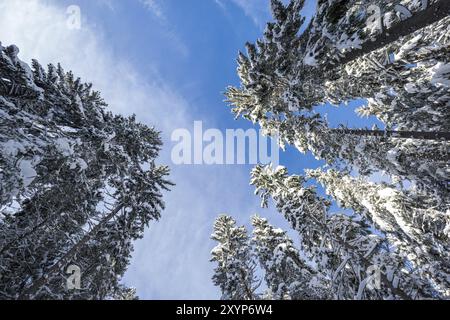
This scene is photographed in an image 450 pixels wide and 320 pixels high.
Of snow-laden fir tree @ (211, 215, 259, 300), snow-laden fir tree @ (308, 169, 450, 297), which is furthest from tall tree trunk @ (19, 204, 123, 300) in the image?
snow-laden fir tree @ (308, 169, 450, 297)

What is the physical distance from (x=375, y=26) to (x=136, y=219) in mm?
13436

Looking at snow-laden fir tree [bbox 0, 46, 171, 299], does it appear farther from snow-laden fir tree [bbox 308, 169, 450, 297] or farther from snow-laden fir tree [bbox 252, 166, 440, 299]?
snow-laden fir tree [bbox 308, 169, 450, 297]

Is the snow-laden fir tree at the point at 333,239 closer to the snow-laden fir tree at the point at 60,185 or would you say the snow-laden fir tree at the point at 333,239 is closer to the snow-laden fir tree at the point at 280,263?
the snow-laden fir tree at the point at 280,263

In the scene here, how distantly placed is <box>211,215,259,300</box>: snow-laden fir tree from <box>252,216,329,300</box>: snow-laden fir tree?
894 millimetres

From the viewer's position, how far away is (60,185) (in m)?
10.2

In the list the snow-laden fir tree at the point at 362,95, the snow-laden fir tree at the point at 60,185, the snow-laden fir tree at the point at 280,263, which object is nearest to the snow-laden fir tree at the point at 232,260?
the snow-laden fir tree at the point at 280,263

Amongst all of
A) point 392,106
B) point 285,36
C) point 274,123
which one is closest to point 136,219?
point 274,123

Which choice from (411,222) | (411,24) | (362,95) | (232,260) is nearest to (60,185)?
(232,260)

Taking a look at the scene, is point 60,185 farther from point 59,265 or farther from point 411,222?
point 411,222

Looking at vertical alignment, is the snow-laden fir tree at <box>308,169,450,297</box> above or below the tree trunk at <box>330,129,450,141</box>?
below

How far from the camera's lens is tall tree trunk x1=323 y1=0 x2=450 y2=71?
20.5ft

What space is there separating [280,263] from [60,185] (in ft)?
37.1

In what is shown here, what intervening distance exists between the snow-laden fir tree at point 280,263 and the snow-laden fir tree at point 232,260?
0.89m

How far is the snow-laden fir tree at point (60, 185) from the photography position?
7805 mm
